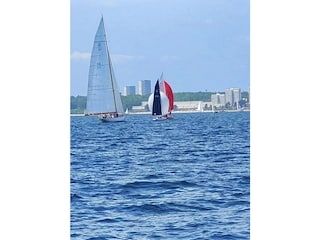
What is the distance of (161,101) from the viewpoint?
3.53 m

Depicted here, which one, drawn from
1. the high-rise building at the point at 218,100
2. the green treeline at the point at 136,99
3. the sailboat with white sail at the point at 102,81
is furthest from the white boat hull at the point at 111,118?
the high-rise building at the point at 218,100

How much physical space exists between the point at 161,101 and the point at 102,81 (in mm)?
1333

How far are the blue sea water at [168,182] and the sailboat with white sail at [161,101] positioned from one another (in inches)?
2.6

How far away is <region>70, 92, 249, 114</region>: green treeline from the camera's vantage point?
2.99 meters

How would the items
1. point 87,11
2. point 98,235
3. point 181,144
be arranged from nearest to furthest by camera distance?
point 98,235 < point 87,11 < point 181,144

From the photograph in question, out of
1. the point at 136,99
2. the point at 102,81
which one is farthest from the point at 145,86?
the point at 102,81

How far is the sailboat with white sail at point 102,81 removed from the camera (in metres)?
3.22

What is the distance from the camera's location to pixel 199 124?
3250 mm

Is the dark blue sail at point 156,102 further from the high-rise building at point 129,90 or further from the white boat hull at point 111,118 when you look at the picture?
the white boat hull at point 111,118
